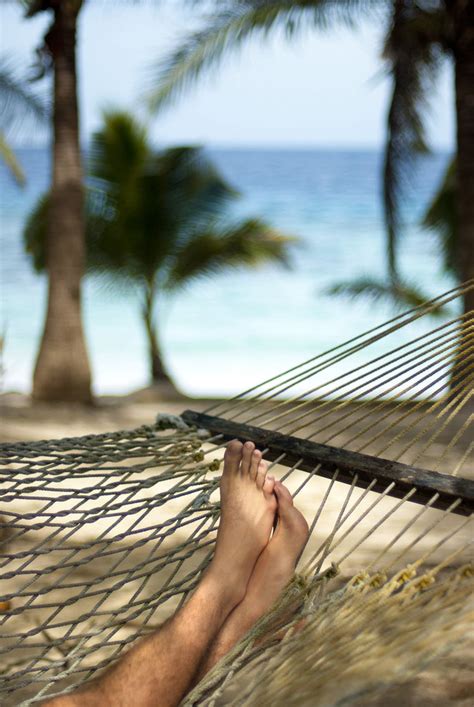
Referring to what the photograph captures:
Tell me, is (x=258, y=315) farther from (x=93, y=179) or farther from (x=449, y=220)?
(x=93, y=179)

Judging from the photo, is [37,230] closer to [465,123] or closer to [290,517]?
[465,123]

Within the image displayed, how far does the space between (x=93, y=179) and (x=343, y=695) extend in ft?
24.5

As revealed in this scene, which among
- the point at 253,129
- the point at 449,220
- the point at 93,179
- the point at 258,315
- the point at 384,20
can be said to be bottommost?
the point at 258,315

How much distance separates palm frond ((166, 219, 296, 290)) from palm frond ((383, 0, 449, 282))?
2.34 metres

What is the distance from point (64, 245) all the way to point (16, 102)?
2124mm

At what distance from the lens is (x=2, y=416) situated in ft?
16.8

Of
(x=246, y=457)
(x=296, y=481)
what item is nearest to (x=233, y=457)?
(x=246, y=457)

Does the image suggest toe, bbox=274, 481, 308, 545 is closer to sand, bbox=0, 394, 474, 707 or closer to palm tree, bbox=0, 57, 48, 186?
sand, bbox=0, 394, 474, 707

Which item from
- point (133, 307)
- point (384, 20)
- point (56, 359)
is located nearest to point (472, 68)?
point (384, 20)

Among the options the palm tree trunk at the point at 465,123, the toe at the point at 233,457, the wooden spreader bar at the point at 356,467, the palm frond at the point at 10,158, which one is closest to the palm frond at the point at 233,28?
the palm tree trunk at the point at 465,123

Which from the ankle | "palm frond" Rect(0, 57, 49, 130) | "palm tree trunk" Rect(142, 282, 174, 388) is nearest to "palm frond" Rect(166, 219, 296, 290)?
"palm tree trunk" Rect(142, 282, 174, 388)

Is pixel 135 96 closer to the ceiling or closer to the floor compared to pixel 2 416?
closer to the ceiling

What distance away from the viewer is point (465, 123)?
5406 mm

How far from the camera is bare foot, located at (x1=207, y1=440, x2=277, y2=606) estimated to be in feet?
5.43
